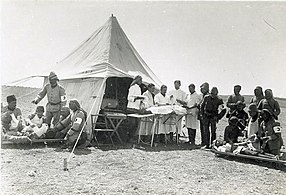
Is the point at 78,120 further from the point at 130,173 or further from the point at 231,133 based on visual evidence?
the point at 231,133

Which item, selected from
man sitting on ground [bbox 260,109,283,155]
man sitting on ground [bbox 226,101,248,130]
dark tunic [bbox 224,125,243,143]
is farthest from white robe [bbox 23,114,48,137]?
man sitting on ground [bbox 260,109,283,155]

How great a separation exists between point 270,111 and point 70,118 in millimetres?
4363

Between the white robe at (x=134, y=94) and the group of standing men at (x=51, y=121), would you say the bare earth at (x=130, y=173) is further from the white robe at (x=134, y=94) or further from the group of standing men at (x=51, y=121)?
the white robe at (x=134, y=94)

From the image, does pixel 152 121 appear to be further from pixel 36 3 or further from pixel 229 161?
pixel 36 3

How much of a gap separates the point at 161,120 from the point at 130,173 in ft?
10.5

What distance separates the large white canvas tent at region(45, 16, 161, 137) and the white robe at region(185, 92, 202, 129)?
4.69ft

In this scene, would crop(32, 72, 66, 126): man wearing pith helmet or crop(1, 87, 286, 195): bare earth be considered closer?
crop(1, 87, 286, 195): bare earth

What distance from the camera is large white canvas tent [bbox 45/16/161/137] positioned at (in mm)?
8406

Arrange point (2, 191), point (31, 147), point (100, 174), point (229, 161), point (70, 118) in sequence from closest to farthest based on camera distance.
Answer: point (2, 191), point (100, 174), point (229, 161), point (31, 147), point (70, 118)

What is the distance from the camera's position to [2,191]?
4285 mm

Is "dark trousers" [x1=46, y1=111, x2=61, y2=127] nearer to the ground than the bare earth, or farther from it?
farther from it

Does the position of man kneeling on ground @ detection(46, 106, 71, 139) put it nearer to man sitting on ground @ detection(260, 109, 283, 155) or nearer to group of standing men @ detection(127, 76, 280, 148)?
group of standing men @ detection(127, 76, 280, 148)

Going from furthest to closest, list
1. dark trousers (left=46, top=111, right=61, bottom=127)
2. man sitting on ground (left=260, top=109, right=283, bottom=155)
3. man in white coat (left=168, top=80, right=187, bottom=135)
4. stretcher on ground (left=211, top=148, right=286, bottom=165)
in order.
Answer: man in white coat (left=168, top=80, right=187, bottom=135) → dark trousers (left=46, top=111, right=61, bottom=127) → man sitting on ground (left=260, top=109, right=283, bottom=155) → stretcher on ground (left=211, top=148, right=286, bottom=165)

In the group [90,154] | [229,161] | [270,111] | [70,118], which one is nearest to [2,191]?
[90,154]
